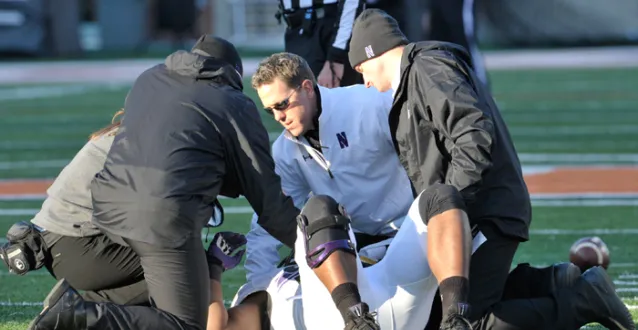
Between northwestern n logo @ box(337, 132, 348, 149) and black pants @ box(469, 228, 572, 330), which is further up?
northwestern n logo @ box(337, 132, 348, 149)

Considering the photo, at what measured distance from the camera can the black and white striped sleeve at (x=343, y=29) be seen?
25.1 ft

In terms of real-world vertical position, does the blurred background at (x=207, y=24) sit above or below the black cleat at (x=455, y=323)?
below

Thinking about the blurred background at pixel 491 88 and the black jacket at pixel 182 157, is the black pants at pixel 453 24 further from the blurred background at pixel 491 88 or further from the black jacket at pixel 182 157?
the black jacket at pixel 182 157

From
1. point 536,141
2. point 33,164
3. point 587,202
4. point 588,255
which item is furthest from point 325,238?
point 536,141

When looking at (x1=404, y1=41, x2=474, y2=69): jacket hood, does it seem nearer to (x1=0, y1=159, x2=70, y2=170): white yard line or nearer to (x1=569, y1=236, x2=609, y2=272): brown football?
(x1=569, y1=236, x2=609, y2=272): brown football

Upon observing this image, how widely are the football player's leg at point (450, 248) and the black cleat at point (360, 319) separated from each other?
0.26 meters

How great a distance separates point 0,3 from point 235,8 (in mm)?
6756

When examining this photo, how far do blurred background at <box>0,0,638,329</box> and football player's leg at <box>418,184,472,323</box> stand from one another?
5.01 ft

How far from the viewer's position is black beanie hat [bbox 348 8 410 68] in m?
5.40

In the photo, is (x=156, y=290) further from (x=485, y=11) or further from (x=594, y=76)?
(x=485, y=11)

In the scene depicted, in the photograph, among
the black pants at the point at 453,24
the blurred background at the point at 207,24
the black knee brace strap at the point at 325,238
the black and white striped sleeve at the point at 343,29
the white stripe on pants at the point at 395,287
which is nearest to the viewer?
the black knee brace strap at the point at 325,238

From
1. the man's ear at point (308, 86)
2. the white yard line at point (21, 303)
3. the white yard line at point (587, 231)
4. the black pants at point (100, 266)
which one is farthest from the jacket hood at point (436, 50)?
the white yard line at point (587, 231)

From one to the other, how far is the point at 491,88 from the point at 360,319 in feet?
34.4

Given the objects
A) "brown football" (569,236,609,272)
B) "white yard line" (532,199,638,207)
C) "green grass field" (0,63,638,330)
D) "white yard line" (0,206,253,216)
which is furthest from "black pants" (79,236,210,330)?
"white yard line" (532,199,638,207)
